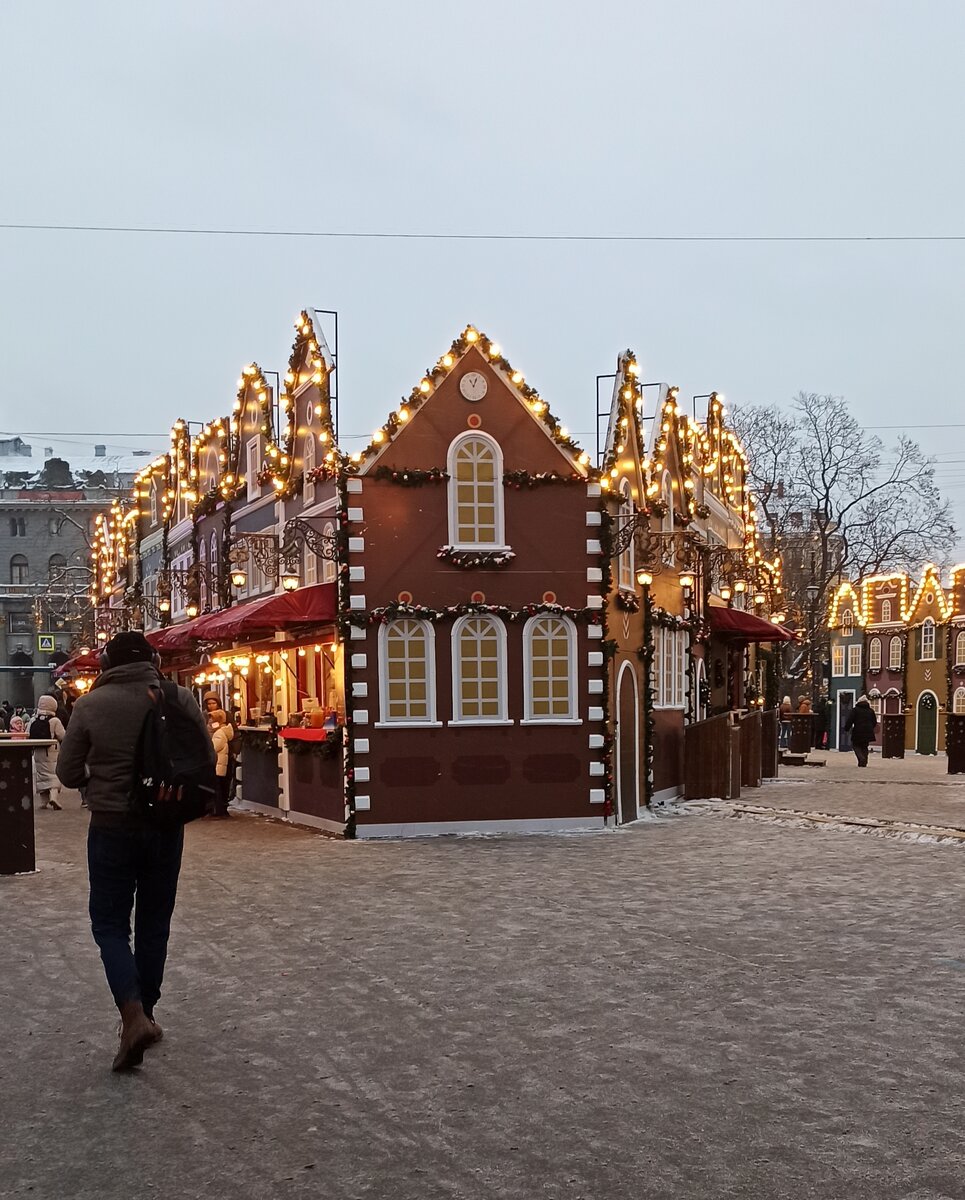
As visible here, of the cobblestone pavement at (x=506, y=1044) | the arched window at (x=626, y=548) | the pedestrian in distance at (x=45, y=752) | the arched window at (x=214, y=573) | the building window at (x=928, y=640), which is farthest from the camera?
the building window at (x=928, y=640)

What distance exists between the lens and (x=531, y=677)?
18500 mm

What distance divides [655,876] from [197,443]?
2026 cm

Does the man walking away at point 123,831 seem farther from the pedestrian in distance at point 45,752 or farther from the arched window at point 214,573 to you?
the arched window at point 214,573

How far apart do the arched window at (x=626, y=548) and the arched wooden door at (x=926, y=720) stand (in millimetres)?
35800

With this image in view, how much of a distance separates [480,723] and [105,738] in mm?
11437

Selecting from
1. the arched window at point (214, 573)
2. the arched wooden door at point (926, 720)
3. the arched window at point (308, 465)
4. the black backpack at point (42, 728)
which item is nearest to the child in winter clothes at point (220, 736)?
the arched window at point (308, 465)

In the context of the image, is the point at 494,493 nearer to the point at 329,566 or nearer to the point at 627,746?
the point at 329,566

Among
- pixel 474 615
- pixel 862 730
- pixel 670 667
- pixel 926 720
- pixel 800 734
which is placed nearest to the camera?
pixel 474 615

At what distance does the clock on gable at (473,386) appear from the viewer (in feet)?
60.8

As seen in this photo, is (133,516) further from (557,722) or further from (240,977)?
(240,977)

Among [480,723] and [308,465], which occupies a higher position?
[308,465]

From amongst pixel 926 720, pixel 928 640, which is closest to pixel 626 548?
pixel 926 720

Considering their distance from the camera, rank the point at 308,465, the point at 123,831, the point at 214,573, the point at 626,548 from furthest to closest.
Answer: the point at 214,573, the point at 308,465, the point at 626,548, the point at 123,831

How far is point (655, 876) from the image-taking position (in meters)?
13.4
